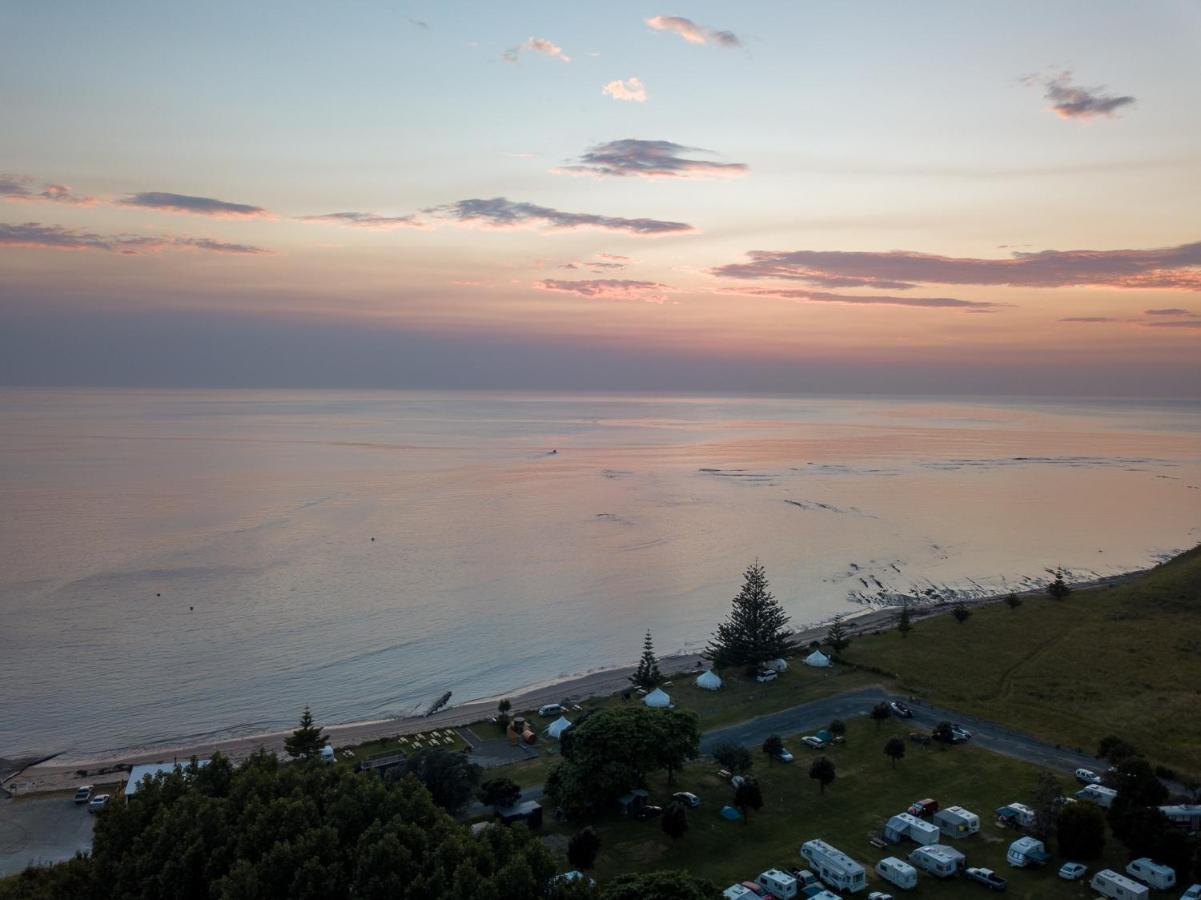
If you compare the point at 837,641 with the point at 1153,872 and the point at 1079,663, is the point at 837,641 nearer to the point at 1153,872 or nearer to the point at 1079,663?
the point at 1079,663

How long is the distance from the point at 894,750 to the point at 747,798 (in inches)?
300

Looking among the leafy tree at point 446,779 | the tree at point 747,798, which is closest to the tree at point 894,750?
the tree at point 747,798

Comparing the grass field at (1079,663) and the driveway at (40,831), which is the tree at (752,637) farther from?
the driveway at (40,831)

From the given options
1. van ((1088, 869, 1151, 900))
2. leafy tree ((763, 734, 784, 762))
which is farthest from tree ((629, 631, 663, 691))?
van ((1088, 869, 1151, 900))

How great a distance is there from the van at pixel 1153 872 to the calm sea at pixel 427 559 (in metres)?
35.1

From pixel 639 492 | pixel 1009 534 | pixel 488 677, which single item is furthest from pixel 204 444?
pixel 1009 534

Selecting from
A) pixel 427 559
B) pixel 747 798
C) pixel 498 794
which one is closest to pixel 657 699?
pixel 747 798

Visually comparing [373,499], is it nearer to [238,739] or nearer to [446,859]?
[238,739]

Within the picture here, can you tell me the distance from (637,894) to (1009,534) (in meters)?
87.9

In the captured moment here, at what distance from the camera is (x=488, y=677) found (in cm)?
5297

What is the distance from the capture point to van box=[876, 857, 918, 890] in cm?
2502

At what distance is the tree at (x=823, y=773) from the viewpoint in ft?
103

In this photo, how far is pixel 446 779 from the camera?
3003 centimetres

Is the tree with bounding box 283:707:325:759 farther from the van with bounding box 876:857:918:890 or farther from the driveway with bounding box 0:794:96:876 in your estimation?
the van with bounding box 876:857:918:890
